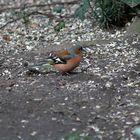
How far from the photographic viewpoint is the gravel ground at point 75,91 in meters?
4.57

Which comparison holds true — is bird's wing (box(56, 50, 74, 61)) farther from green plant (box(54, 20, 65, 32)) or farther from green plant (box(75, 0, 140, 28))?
green plant (box(54, 20, 65, 32))

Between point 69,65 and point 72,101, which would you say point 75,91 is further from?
point 69,65

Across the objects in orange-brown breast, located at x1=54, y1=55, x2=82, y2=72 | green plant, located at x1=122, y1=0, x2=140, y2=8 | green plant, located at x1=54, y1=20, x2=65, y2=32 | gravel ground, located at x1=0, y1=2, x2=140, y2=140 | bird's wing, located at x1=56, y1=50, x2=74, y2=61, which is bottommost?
green plant, located at x1=54, y1=20, x2=65, y2=32

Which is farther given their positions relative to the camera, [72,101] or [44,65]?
[44,65]

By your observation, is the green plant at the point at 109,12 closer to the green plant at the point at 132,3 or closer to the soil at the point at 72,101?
the green plant at the point at 132,3

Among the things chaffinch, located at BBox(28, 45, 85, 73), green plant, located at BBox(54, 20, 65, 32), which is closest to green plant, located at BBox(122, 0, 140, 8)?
green plant, located at BBox(54, 20, 65, 32)

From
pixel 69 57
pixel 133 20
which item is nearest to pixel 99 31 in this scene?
pixel 133 20

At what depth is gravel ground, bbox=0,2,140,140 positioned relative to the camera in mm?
4574

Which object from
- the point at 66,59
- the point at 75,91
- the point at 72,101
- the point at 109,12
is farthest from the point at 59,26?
the point at 72,101

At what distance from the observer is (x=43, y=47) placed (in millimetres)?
7301

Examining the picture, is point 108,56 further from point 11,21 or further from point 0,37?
point 11,21

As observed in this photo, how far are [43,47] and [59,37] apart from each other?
0.53 meters

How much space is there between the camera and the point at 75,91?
5.40 metres

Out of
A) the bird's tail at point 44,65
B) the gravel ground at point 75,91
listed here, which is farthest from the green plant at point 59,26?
the bird's tail at point 44,65
